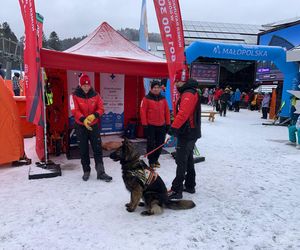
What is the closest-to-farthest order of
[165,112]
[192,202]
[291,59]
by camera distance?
[192,202] → [165,112] → [291,59]

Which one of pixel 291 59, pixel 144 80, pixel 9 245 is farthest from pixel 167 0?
pixel 291 59

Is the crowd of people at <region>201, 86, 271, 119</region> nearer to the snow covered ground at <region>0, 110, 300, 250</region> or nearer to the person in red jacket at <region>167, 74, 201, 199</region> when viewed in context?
the snow covered ground at <region>0, 110, 300, 250</region>

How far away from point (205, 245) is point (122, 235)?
872 mm

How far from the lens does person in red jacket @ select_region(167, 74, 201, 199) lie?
3.78 metres

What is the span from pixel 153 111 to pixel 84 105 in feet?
4.40

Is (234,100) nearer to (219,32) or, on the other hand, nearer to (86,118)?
(219,32)

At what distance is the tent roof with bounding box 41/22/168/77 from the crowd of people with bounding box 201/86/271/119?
1061 centimetres

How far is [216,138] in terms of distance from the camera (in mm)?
9203

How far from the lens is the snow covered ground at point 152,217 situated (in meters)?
2.98

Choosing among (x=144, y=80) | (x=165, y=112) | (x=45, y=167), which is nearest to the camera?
(x=45, y=167)

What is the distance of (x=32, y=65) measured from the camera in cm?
480

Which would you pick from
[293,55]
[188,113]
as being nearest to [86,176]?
[188,113]

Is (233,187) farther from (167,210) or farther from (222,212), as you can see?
(167,210)

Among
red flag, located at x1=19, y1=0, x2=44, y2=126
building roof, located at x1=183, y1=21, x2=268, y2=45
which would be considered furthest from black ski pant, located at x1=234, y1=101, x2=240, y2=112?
red flag, located at x1=19, y1=0, x2=44, y2=126
